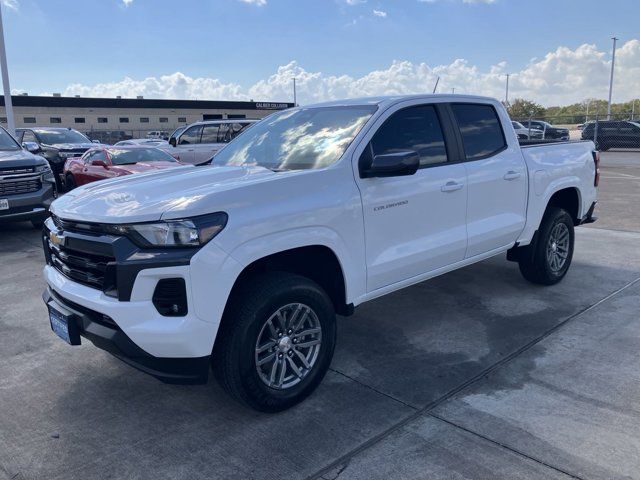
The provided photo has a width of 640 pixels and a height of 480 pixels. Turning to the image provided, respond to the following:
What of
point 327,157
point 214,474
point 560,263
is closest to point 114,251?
point 214,474

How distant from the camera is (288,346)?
3473mm

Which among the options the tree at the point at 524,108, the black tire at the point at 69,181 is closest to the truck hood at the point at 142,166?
the black tire at the point at 69,181

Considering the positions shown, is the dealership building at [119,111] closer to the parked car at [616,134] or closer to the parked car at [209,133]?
the parked car at [616,134]

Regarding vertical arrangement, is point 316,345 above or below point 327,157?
below

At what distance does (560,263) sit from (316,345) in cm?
357

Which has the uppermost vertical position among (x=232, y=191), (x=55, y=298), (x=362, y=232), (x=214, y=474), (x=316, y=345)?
A: (x=232, y=191)

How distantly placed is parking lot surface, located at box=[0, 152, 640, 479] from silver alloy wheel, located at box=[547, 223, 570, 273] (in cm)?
48

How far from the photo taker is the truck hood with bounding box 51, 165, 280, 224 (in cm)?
305

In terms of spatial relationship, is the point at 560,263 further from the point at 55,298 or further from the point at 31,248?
the point at 31,248

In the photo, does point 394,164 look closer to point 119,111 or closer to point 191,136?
Answer: point 191,136

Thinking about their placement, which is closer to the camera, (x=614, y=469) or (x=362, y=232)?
(x=614, y=469)

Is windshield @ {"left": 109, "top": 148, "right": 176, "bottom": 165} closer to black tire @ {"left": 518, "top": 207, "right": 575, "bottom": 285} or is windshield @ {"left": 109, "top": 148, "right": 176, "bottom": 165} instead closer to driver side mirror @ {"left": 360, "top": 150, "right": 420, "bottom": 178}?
black tire @ {"left": 518, "top": 207, "right": 575, "bottom": 285}

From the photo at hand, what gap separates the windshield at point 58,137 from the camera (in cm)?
1540

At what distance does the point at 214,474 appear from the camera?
9.57 feet
